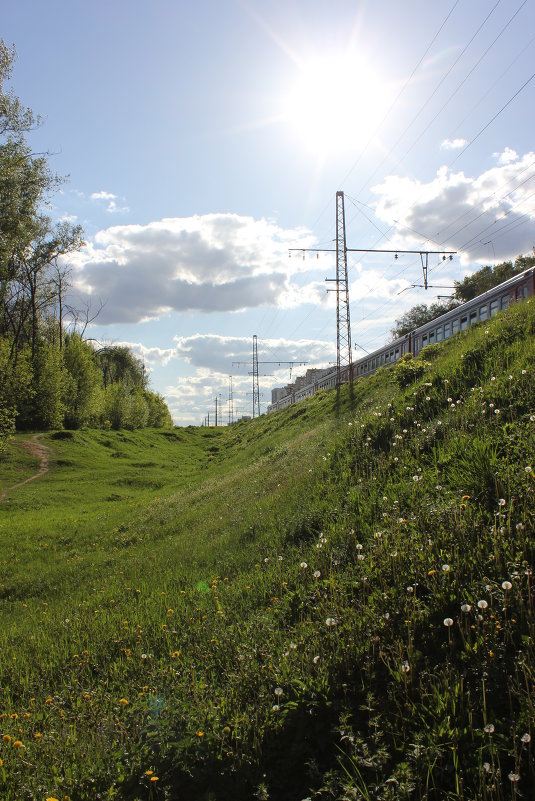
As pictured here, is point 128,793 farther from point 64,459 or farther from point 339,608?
point 64,459

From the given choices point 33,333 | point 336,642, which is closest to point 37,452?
point 33,333

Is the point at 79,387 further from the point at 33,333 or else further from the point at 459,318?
the point at 459,318

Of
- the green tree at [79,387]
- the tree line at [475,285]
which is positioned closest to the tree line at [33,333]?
the green tree at [79,387]

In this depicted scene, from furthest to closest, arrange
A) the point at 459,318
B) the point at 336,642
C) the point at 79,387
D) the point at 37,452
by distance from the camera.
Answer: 1. the point at 79,387
2. the point at 37,452
3. the point at 459,318
4. the point at 336,642

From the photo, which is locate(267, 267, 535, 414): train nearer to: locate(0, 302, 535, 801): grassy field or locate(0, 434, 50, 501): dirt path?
locate(0, 302, 535, 801): grassy field

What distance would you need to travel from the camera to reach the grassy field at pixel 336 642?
107 inches

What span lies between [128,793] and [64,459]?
33.8 meters

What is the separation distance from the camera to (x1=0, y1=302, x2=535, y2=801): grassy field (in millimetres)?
2709

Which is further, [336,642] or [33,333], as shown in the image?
[33,333]

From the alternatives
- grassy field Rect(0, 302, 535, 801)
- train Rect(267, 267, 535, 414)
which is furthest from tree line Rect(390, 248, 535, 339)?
grassy field Rect(0, 302, 535, 801)

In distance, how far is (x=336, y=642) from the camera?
3623 millimetres

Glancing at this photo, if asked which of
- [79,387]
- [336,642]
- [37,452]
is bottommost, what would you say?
[336,642]

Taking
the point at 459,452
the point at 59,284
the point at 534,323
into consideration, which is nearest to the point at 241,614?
the point at 459,452

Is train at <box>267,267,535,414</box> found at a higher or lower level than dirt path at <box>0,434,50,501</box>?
higher
